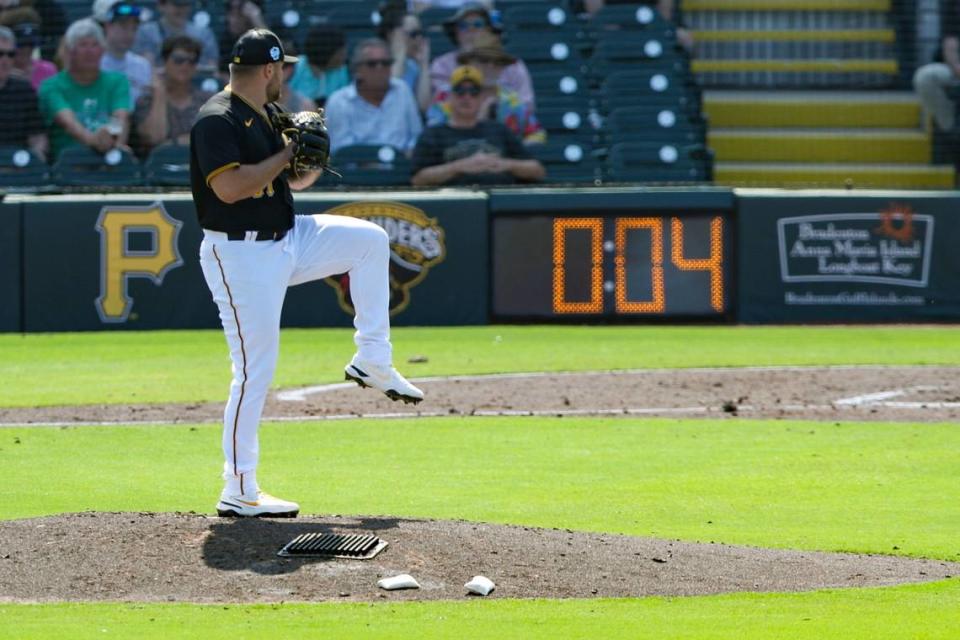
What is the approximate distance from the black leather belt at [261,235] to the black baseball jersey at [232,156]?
0.06ft

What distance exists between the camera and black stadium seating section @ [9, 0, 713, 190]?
2038 cm

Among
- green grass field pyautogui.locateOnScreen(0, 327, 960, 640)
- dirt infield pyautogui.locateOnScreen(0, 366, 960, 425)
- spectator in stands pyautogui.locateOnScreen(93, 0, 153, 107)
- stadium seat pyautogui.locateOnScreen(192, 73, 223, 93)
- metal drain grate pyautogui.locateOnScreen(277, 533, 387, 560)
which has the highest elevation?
spectator in stands pyautogui.locateOnScreen(93, 0, 153, 107)

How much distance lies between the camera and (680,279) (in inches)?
730

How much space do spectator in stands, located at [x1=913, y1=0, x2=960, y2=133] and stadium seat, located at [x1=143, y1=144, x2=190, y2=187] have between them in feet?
34.8

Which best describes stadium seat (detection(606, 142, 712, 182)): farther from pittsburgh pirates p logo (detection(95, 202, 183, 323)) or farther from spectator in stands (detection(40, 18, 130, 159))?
spectator in stands (detection(40, 18, 130, 159))

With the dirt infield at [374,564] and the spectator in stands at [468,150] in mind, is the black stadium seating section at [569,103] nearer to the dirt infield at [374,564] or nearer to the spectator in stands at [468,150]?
the spectator in stands at [468,150]

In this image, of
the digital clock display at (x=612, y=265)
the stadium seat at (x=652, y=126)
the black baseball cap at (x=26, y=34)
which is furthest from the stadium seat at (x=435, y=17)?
the black baseball cap at (x=26, y=34)

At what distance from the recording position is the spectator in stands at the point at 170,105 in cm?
2083

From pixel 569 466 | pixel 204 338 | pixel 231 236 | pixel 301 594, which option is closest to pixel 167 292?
pixel 204 338

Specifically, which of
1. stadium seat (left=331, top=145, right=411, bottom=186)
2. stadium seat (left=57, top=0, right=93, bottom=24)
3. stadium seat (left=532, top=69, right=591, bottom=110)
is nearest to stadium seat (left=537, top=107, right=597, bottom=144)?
stadium seat (left=532, top=69, right=591, bottom=110)

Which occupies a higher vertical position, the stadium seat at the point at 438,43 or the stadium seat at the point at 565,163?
the stadium seat at the point at 438,43

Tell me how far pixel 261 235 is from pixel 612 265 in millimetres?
11703

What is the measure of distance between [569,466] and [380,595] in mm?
3742

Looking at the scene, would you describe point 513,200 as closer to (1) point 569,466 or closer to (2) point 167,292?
(2) point 167,292
